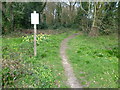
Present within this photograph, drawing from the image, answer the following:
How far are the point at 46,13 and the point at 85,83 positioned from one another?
2387 cm

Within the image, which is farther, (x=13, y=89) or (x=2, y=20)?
(x=2, y=20)

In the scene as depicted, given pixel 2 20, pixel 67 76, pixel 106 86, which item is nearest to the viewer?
pixel 106 86

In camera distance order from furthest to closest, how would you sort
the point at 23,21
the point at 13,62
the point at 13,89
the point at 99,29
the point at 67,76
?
the point at 23,21, the point at 99,29, the point at 13,62, the point at 67,76, the point at 13,89

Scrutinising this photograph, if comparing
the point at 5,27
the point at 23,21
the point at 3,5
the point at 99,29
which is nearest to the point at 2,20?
the point at 5,27

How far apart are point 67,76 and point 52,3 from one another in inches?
930

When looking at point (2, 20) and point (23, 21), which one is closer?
point (2, 20)

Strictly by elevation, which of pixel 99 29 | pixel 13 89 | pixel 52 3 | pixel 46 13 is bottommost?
pixel 13 89

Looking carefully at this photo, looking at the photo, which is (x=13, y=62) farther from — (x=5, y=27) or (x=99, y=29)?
(x=99, y=29)

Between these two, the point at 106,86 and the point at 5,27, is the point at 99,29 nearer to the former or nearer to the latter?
the point at 5,27

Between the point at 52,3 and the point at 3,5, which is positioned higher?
the point at 52,3

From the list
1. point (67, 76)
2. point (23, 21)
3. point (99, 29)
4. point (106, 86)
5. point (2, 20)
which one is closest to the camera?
point (106, 86)

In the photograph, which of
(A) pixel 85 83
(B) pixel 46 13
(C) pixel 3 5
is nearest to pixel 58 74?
(A) pixel 85 83

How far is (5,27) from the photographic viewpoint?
590 inches

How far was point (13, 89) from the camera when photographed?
386 centimetres
